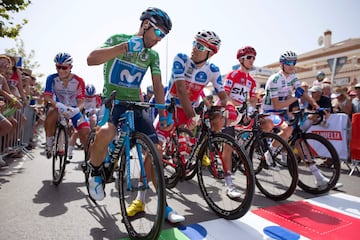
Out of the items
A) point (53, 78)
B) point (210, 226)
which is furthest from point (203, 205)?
point (53, 78)

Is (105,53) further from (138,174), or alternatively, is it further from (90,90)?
(90,90)

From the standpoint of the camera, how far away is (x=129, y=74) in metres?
2.79

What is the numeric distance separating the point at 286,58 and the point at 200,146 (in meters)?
2.66

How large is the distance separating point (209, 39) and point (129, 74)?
4.52ft

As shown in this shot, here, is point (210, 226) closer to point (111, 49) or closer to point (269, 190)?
point (269, 190)

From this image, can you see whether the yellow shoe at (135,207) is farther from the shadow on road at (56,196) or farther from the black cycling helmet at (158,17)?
the black cycling helmet at (158,17)

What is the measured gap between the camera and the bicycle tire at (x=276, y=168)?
3359 millimetres

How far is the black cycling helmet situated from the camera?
2.30 metres

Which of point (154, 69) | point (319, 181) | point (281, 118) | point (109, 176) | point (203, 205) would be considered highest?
point (154, 69)

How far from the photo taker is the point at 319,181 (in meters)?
3.99

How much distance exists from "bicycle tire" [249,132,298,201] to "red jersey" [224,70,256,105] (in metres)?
0.89

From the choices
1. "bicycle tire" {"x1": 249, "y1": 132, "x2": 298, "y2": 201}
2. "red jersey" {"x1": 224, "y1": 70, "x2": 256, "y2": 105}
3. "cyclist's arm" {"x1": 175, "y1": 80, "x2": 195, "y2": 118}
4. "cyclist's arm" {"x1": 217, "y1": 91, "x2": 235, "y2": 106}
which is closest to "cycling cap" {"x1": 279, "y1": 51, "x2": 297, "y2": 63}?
"red jersey" {"x1": 224, "y1": 70, "x2": 256, "y2": 105}

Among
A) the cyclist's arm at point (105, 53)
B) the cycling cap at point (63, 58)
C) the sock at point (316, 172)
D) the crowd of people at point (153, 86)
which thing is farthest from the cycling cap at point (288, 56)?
the cycling cap at point (63, 58)

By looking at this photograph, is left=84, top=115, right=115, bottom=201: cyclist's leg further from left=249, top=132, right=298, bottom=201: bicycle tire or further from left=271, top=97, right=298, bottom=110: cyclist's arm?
left=271, top=97, right=298, bottom=110: cyclist's arm
